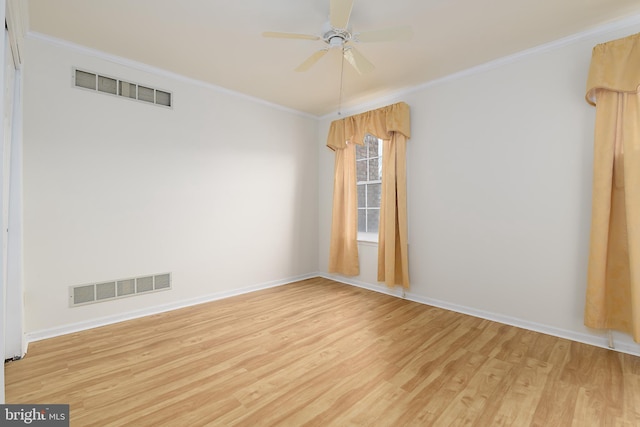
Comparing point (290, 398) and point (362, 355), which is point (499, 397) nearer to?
point (362, 355)

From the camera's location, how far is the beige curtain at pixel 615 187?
2238mm

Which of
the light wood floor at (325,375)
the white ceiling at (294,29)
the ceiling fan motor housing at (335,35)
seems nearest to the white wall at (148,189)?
the white ceiling at (294,29)

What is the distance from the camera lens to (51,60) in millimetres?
2635

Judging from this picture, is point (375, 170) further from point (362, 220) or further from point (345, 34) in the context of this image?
point (345, 34)

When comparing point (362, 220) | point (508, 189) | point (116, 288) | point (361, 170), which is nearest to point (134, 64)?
point (116, 288)

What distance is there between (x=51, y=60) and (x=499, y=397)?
4.45 metres

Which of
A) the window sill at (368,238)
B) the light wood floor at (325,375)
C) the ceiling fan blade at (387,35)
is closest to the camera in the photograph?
the light wood floor at (325,375)

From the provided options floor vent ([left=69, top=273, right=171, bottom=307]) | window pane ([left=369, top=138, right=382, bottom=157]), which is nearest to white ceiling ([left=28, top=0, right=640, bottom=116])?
window pane ([left=369, top=138, right=382, bottom=157])

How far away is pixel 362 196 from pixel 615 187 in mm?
2690

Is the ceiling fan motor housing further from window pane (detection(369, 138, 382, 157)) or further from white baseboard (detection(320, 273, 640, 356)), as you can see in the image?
white baseboard (detection(320, 273, 640, 356))

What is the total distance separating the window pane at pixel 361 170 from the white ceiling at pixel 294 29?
1.30m

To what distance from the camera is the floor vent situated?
2.77 m

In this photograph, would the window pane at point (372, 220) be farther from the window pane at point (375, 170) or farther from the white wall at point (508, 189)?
the white wall at point (508, 189)

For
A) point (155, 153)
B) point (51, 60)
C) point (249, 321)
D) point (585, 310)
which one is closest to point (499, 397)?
point (585, 310)
